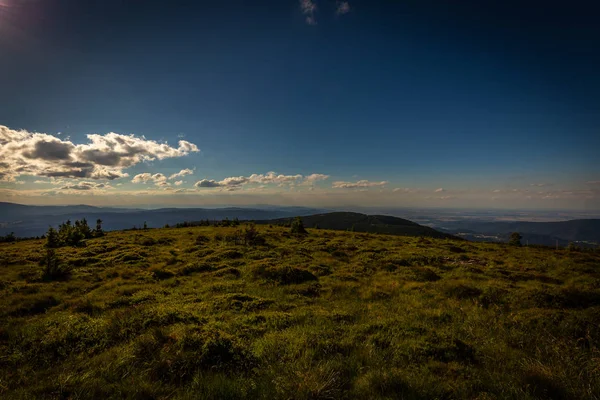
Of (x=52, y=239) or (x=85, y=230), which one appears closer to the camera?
(x=52, y=239)

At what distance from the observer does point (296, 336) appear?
8562mm

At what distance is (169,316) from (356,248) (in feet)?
75.9

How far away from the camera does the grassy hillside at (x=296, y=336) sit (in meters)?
5.92

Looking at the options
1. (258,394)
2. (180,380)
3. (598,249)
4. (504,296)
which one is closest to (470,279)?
(504,296)

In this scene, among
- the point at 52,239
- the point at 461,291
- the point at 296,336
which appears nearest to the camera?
the point at 296,336

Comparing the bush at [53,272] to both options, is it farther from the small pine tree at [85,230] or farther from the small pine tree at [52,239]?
the small pine tree at [85,230]

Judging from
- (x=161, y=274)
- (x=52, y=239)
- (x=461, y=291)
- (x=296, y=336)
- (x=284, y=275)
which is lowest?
(x=161, y=274)

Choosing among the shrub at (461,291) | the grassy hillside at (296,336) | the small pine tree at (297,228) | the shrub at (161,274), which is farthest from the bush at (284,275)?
the small pine tree at (297,228)

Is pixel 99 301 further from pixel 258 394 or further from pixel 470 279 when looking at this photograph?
pixel 470 279

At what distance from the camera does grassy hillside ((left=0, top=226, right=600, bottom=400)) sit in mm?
5918

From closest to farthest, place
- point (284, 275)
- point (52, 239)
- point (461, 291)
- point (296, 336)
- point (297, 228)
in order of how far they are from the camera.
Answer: point (296, 336)
point (461, 291)
point (284, 275)
point (52, 239)
point (297, 228)

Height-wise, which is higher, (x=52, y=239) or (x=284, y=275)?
(x=52, y=239)

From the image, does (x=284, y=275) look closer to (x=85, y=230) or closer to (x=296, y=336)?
(x=296, y=336)

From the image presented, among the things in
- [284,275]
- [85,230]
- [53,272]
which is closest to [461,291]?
[284,275]
